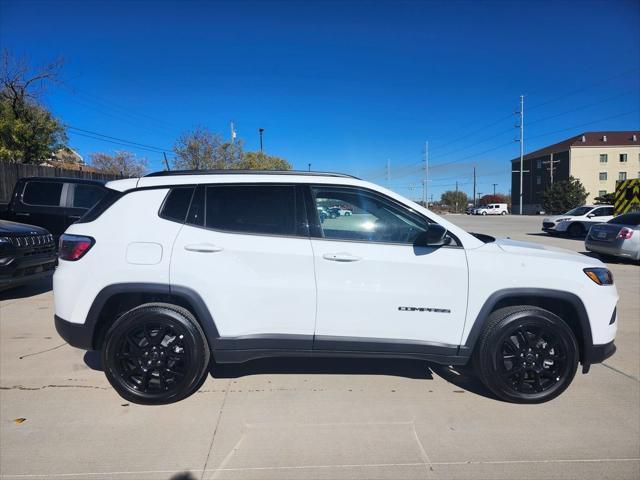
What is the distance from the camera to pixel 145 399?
3.49 m

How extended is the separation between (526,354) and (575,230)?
2232 cm

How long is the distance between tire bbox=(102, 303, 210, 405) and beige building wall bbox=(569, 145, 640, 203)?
299 feet

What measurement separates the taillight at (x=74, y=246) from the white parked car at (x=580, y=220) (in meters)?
24.1

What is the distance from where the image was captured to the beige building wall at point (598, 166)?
79812 millimetres

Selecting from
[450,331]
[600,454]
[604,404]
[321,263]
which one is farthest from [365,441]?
[604,404]

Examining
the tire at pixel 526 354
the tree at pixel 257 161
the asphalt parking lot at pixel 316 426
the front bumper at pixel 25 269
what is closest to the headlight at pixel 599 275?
the tire at pixel 526 354

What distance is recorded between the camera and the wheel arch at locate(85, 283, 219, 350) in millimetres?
3369

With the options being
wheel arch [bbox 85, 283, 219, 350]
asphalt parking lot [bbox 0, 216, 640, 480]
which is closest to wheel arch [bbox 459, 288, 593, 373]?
asphalt parking lot [bbox 0, 216, 640, 480]

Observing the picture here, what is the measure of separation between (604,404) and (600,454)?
0.82 metres

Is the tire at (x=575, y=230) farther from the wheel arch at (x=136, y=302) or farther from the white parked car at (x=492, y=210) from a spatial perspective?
the white parked car at (x=492, y=210)

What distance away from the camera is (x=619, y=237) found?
460 inches

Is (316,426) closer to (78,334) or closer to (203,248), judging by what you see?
(203,248)

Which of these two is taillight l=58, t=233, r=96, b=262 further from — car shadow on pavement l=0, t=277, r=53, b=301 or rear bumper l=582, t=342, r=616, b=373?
car shadow on pavement l=0, t=277, r=53, b=301

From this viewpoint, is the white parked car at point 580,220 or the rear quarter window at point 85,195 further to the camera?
the white parked car at point 580,220
